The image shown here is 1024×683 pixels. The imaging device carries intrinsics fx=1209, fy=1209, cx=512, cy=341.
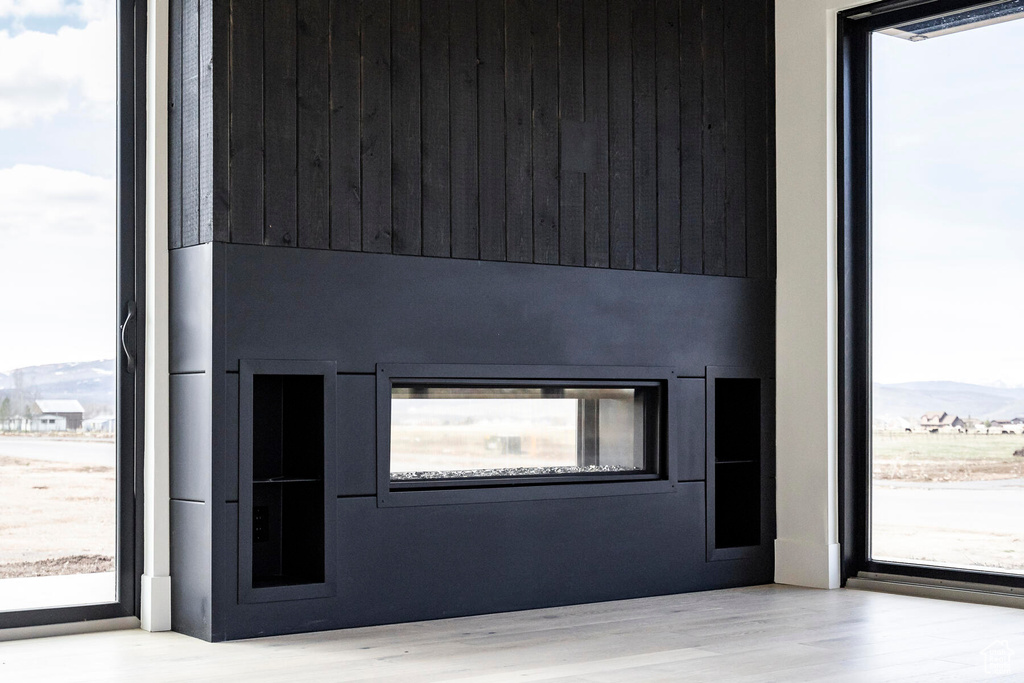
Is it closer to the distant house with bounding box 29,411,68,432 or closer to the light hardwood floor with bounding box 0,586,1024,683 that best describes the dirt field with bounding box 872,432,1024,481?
the light hardwood floor with bounding box 0,586,1024,683

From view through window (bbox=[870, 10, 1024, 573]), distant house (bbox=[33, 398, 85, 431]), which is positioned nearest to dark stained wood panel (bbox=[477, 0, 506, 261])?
distant house (bbox=[33, 398, 85, 431])

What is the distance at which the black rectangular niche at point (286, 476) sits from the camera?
3.72 m

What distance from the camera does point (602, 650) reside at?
11.6ft

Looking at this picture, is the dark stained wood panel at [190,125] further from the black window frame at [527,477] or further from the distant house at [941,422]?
the distant house at [941,422]

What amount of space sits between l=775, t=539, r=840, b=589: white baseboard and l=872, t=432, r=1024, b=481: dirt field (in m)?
0.37

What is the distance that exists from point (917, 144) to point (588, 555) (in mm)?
2073

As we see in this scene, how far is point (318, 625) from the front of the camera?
3803 millimetres

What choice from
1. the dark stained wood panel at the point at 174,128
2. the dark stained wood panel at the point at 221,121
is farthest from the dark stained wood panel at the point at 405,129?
the dark stained wood panel at the point at 174,128

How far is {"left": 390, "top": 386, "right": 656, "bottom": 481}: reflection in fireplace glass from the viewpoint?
411 centimetres

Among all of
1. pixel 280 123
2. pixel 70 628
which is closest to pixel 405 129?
pixel 280 123

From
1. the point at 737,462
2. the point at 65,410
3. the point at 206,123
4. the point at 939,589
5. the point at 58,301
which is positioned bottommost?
the point at 939,589

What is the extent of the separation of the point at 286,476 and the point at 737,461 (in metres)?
1.91

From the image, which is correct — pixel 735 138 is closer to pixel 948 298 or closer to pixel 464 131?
pixel 948 298

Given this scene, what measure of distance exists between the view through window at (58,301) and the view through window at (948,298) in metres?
2.93
